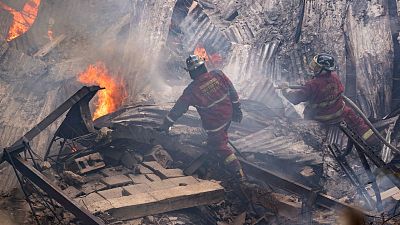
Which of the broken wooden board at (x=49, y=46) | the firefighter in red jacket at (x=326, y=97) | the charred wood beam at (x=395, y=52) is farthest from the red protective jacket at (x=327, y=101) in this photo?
the broken wooden board at (x=49, y=46)

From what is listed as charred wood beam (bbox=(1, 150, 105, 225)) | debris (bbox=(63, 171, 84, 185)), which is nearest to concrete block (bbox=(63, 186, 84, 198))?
debris (bbox=(63, 171, 84, 185))

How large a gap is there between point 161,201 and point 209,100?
2127mm

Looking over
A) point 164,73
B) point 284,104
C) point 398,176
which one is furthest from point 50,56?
point 398,176

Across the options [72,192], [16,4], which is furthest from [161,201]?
[16,4]

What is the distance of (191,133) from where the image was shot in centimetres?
838

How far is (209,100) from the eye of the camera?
7.23 meters

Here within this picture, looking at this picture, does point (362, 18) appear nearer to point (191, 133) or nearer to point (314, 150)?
point (314, 150)

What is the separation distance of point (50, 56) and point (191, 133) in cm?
781

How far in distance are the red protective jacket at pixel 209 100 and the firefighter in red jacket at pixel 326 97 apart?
1.60 metres

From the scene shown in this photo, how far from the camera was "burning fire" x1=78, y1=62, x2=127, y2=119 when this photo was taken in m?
11.3

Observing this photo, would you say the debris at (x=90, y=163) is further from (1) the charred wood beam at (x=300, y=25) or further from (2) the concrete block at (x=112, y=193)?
(1) the charred wood beam at (x=300, y=25)

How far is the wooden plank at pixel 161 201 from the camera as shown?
573cm

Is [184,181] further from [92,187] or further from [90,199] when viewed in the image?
[90,199]

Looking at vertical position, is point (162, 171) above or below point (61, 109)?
below
